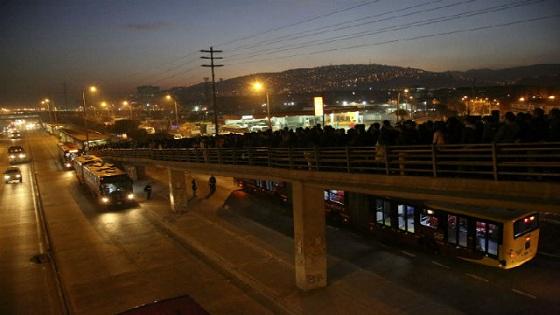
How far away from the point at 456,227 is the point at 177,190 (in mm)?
19346

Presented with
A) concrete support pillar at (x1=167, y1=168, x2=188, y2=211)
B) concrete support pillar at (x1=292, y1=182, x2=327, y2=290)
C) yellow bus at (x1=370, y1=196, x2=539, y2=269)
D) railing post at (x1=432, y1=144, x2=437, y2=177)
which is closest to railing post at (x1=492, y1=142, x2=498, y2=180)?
railing post at (x1=432, y1=144, x2=437, y2=177)

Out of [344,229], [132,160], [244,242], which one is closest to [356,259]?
[344,229]

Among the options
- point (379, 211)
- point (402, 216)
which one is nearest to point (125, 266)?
point (379, 211)

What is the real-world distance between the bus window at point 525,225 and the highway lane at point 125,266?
979 centimetres

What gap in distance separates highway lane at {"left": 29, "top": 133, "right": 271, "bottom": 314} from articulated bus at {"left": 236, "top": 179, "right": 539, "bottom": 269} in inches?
318

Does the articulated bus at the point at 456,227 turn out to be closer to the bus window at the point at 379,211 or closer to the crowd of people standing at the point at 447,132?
the bus window at the point at 379,211

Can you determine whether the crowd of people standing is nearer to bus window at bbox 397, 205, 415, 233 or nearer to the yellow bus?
the yellow bus

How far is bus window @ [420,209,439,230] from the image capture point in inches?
709

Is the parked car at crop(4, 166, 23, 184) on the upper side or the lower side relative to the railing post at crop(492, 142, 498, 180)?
lower

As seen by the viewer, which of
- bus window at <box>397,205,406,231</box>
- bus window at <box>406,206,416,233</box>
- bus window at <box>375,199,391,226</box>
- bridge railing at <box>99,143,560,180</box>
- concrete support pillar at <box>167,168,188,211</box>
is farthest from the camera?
concrete support pillar at <box>167,168,188,211</box>

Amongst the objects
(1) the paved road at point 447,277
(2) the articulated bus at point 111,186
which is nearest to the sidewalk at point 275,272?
(1) the paved road at point 447,277

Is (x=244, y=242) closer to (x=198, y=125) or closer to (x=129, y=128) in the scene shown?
(x=198, y=125)

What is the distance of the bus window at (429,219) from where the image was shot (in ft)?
59.1

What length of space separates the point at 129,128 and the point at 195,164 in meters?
67.5
